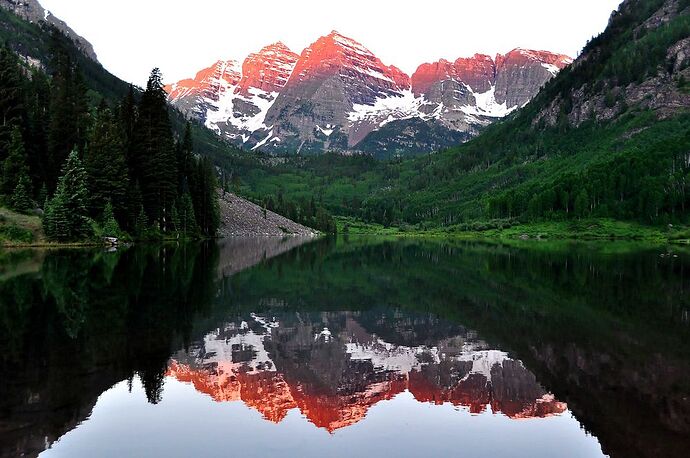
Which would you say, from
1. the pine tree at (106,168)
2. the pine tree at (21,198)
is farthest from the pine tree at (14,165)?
the pine tree at (106,168)

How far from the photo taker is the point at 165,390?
19.6 meters

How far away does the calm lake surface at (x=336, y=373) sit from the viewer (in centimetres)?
1568

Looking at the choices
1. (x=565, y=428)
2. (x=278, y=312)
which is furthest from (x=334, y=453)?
(x=278, y=312)

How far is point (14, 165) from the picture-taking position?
92.6m

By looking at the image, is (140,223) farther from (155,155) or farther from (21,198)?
(21,198)

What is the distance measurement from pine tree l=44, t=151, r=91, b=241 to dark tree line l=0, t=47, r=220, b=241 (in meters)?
0.16

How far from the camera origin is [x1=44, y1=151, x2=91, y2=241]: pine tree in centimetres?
8744

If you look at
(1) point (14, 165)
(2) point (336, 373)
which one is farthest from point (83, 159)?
(2) point (336, 373)

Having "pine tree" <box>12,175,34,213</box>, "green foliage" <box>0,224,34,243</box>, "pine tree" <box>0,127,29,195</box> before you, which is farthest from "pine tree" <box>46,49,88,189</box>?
"green foliage" <box>0,224,34,243</box>

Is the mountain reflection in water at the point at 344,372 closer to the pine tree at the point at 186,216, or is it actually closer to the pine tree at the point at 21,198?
the pine tree at the point at 21,198

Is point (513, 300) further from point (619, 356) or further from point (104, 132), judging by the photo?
point (104, 132)

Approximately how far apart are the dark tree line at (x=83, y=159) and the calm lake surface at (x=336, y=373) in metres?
53.9

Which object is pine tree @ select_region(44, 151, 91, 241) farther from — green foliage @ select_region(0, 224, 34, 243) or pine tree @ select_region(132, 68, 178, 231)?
pine tree @ select_region(132, 68, 178, 231)

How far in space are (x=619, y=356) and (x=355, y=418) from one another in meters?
13.7
